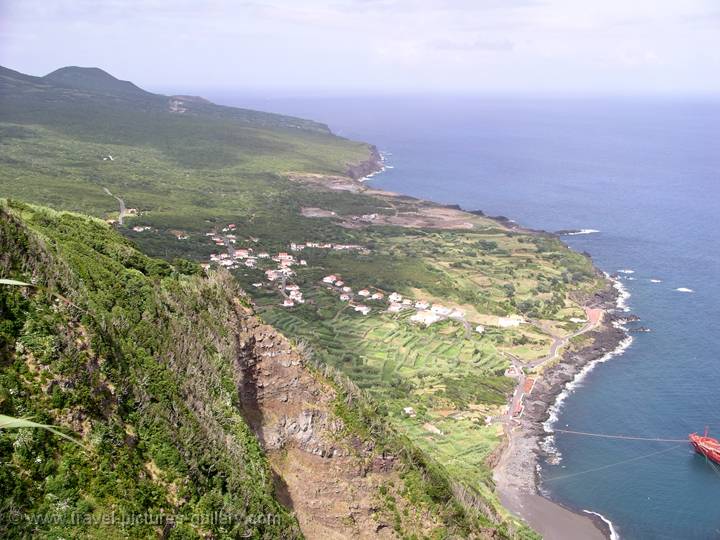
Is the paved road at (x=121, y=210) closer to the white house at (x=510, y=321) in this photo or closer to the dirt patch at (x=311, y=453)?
the white house at (x=510, y=321)

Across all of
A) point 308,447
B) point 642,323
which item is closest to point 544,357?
point 642,323

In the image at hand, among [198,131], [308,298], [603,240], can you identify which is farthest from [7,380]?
[198,131]

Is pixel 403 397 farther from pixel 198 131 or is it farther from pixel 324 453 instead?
pixel 198 131

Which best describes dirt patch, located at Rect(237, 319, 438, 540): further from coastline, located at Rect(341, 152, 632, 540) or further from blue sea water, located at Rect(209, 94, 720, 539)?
blue sea water, located at Rect(209, 94, 720, 539)

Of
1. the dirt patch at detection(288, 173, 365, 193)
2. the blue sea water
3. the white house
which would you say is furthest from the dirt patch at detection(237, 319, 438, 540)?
the dirt patch at detection(288, 173, 365, 193)

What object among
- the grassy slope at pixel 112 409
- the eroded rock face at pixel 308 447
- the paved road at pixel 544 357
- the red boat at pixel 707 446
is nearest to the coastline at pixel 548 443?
the paved road at pixel 544 357

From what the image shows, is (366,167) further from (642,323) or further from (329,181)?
(642,323)
